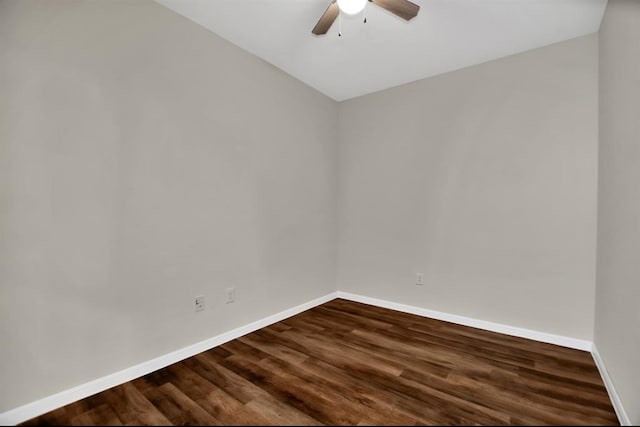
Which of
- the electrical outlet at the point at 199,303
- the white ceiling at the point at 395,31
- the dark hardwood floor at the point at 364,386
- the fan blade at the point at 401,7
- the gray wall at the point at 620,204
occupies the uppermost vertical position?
the white ceiling at the point at 395,31

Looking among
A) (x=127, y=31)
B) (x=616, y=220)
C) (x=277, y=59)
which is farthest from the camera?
(x=277, y=59)

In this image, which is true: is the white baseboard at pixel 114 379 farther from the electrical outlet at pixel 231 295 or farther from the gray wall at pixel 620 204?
the gray wall at pixel 620 204

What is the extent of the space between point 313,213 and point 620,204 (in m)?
2.36

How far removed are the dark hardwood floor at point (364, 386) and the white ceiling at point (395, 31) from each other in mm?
2379

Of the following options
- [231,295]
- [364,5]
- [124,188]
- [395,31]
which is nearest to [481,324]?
[231,295]

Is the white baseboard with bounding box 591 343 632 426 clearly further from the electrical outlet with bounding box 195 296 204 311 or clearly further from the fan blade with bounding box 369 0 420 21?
the electrical outlet with bounding box 195 296 204 311

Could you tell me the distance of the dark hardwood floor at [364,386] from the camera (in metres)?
1.49

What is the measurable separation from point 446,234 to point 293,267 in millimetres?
1535

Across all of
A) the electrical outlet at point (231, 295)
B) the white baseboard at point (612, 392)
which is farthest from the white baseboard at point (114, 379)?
the white baseboard at point (612, 392)

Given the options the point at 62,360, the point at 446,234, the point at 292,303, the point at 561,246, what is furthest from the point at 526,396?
the point at 62,360

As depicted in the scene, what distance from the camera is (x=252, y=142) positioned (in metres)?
2.59

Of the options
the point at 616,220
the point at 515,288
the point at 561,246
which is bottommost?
the point at 515,288

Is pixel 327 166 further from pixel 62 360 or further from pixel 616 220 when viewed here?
pixel 62 360

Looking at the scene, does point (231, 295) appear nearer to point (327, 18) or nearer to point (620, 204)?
point (327, 18)
